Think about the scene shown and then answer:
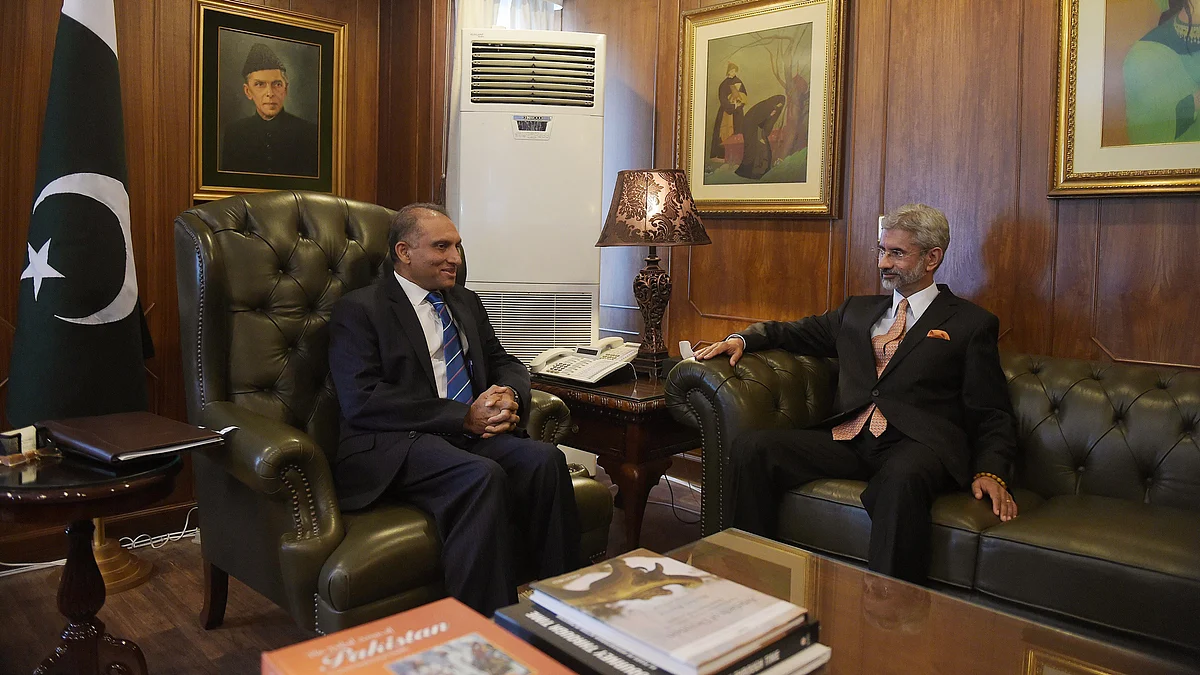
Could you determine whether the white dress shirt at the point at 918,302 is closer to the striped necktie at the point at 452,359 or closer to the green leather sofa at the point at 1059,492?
the green leather sofa at the point at 1059,492

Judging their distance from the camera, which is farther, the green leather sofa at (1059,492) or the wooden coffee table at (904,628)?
the green leather sofa at (1059,492)

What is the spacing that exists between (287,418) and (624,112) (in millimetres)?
2179

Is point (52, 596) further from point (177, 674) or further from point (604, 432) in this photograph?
point (604, 432)

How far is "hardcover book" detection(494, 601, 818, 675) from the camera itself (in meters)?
1.17

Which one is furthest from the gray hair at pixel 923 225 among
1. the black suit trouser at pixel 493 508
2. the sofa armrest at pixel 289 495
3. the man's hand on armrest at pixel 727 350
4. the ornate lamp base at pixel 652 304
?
the sofa armrest at pixel 289 495

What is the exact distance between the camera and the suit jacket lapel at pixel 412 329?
7.96 ft

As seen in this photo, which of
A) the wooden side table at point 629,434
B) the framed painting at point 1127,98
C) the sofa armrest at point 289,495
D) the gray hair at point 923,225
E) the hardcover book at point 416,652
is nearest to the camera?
the hardcover book at point 416,652

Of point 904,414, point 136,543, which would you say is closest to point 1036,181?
point 904,414

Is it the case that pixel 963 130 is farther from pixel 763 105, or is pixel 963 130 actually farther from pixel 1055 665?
pixel 1055 665

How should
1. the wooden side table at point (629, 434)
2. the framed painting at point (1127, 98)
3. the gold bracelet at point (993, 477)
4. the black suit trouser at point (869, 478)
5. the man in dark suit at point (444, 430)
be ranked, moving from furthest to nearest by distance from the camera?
the wooden side table at point (629, 434) < the framed painting at point (1127, 98) < the gold bracelet at point (993, 477) < the black suit trouser at point (869, 478) < the man in dark suit at point (444, 430)

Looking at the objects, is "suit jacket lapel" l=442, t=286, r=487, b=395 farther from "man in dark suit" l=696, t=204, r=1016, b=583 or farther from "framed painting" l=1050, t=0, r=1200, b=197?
"framed painting" l=1050, t=0, r=1200, b=197

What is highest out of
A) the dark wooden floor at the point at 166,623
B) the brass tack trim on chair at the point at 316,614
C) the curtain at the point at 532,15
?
the curtain at the point at 532,15

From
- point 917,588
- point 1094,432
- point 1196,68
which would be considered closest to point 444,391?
point 917,588

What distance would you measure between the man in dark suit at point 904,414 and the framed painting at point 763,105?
0.67 meters
